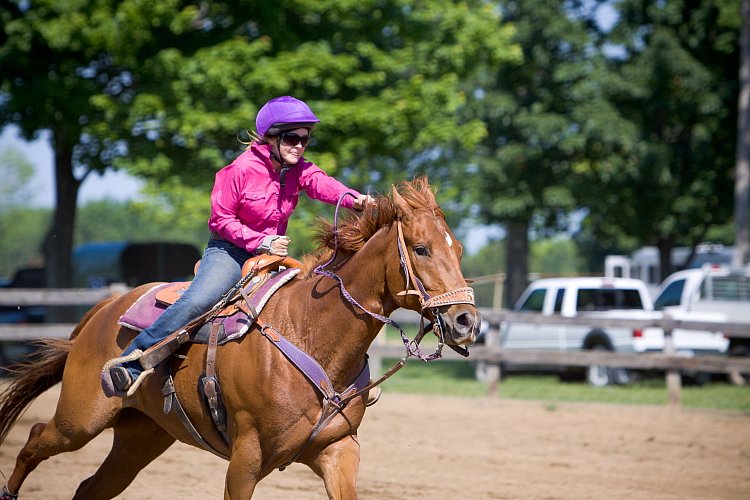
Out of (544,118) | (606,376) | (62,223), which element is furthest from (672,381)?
(544,118)

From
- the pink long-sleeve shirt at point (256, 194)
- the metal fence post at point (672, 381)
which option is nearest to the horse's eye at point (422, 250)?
the pink long-sleeve shirt at point (256, 194)

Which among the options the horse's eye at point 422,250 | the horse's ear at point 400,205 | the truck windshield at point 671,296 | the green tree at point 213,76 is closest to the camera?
the horse's eye at point 422,250

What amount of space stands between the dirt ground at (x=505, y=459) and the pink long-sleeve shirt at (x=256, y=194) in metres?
2.96

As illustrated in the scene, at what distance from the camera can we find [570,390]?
15.5m

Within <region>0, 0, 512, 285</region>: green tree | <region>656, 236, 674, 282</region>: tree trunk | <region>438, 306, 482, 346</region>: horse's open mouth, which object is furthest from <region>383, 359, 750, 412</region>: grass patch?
<region>438, 306, 482, 346</region>: horse's open mouth

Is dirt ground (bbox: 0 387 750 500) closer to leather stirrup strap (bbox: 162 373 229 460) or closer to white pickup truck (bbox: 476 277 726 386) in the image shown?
leather stirrup strap (bbox: 162 373 229 460)

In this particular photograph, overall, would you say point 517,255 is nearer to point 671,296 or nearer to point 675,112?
point 675,112

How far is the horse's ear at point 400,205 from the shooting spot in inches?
177

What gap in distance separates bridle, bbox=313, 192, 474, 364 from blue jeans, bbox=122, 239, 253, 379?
52cm

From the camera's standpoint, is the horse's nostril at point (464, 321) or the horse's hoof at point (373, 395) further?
the horse's hoof at point (373, 395)

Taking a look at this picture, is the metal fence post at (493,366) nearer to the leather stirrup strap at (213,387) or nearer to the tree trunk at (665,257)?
the leather stirrup strap at (213,387)

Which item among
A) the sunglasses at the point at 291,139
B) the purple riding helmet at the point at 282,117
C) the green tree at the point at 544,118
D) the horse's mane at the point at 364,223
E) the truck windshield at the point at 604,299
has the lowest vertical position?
the truck windshield at the point at 604,299

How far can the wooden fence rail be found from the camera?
12.9 metres

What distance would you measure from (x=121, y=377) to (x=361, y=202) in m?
1.66
